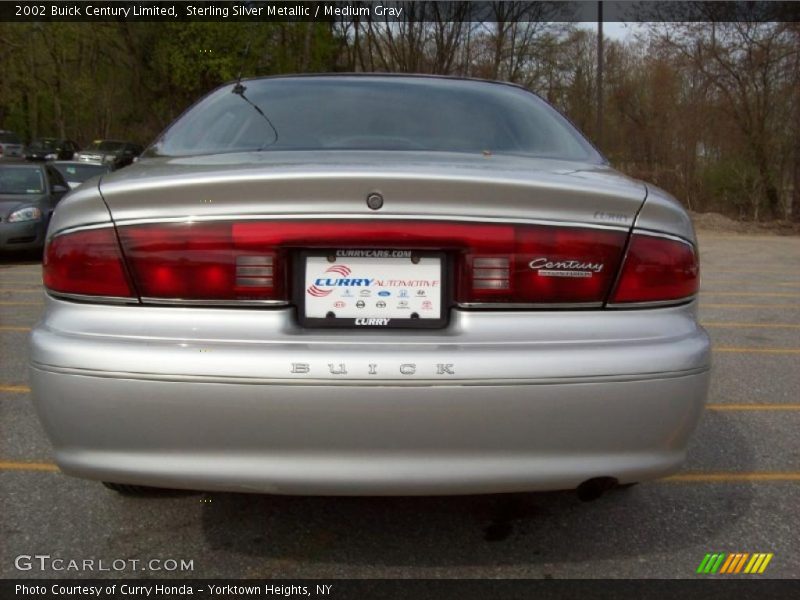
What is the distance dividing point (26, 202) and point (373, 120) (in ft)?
30.1

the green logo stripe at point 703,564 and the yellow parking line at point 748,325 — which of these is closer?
the green logo stripe at point 703,564

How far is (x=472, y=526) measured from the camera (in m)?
2.64

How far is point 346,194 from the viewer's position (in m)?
1.95

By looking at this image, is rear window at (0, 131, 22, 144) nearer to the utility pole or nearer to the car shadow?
the utility pole

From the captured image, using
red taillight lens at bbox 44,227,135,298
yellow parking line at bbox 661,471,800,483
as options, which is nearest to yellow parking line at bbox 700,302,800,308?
yellow parking line at bbox 661,471,800,483

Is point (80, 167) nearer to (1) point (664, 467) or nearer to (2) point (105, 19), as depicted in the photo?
(1) point (664, 467)

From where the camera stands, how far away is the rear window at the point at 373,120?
8.93 ft

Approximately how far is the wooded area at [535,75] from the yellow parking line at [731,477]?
37.5 ft

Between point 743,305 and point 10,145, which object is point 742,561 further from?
point 10,145

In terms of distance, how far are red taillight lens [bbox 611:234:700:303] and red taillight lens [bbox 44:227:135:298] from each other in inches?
52.7

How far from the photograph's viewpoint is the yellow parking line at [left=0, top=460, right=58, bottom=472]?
10.3ft

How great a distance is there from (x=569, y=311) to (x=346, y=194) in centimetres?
67

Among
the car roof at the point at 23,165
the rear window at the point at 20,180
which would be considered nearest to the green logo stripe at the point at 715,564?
the rear window at the point at 20,180

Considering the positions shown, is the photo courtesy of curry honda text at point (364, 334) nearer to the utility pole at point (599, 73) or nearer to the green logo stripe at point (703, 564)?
the green logo stripe at point (703, 564)
